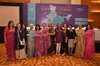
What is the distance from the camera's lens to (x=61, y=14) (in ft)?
31.3

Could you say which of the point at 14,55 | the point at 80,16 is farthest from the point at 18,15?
the point at 14,55

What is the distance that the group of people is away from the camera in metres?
6.70

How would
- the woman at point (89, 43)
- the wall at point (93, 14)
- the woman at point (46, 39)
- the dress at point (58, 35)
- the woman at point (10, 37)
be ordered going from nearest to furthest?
the woman at point (10, 37) < the woman at point (89, 43) < the woman at point (46, 39) < the dress at point (58, 35) < the wall at point (93, 14)

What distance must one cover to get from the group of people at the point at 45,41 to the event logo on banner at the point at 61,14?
179 centimetres

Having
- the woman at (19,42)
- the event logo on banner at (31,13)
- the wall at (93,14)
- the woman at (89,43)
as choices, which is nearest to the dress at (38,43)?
the woman at (19,42)

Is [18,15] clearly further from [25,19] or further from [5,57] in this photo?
[5,57]

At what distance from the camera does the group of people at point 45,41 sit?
670cm

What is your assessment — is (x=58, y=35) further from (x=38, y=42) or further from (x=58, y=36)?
(x=38, y=42)

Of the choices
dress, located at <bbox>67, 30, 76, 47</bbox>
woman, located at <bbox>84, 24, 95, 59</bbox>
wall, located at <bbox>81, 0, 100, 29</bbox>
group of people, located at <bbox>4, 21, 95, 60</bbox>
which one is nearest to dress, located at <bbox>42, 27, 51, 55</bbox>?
group of people, located at <bbox>4, 21, 95, 60</bbox>

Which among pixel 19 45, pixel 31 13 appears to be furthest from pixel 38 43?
pixel 31 13

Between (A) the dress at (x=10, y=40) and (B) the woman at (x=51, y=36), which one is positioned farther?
(B) the woman at (x=51, y=36)

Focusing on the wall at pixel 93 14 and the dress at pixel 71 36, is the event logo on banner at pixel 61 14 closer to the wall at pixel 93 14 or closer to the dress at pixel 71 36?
the wall at pixel 93 14

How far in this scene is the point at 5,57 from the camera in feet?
23.6

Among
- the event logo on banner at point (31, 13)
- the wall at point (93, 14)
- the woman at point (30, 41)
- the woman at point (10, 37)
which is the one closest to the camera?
the woman at point (10, 37)
